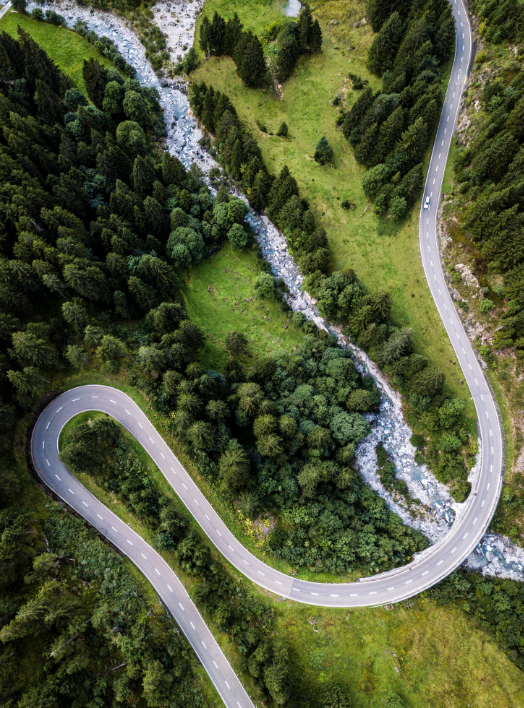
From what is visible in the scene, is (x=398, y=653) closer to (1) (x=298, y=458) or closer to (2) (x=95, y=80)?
(1) (x=298, y=458)

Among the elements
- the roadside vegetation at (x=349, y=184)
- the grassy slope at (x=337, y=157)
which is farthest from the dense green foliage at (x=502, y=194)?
the grassy slope at (x=337, y=157)

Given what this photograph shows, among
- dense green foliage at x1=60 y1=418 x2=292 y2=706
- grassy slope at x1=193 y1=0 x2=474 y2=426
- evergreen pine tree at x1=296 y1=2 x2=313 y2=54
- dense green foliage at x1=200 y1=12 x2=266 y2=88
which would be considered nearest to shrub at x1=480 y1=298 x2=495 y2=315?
grassy slope at x1=193 y1=0 x2=474 y2=426

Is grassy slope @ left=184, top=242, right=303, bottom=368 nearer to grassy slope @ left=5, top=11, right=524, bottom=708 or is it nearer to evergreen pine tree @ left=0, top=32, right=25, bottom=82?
grassy slope @ left=5, top=11, right=524, bottom=708

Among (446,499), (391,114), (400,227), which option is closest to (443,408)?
(446,499)

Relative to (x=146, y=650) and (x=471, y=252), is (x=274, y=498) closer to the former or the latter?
(x=146, y=650)

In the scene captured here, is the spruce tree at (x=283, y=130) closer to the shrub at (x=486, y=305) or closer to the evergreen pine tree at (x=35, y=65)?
the evergreen pine tree at (x=35, y=65)

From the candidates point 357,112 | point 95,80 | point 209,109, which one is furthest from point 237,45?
point 357,112
